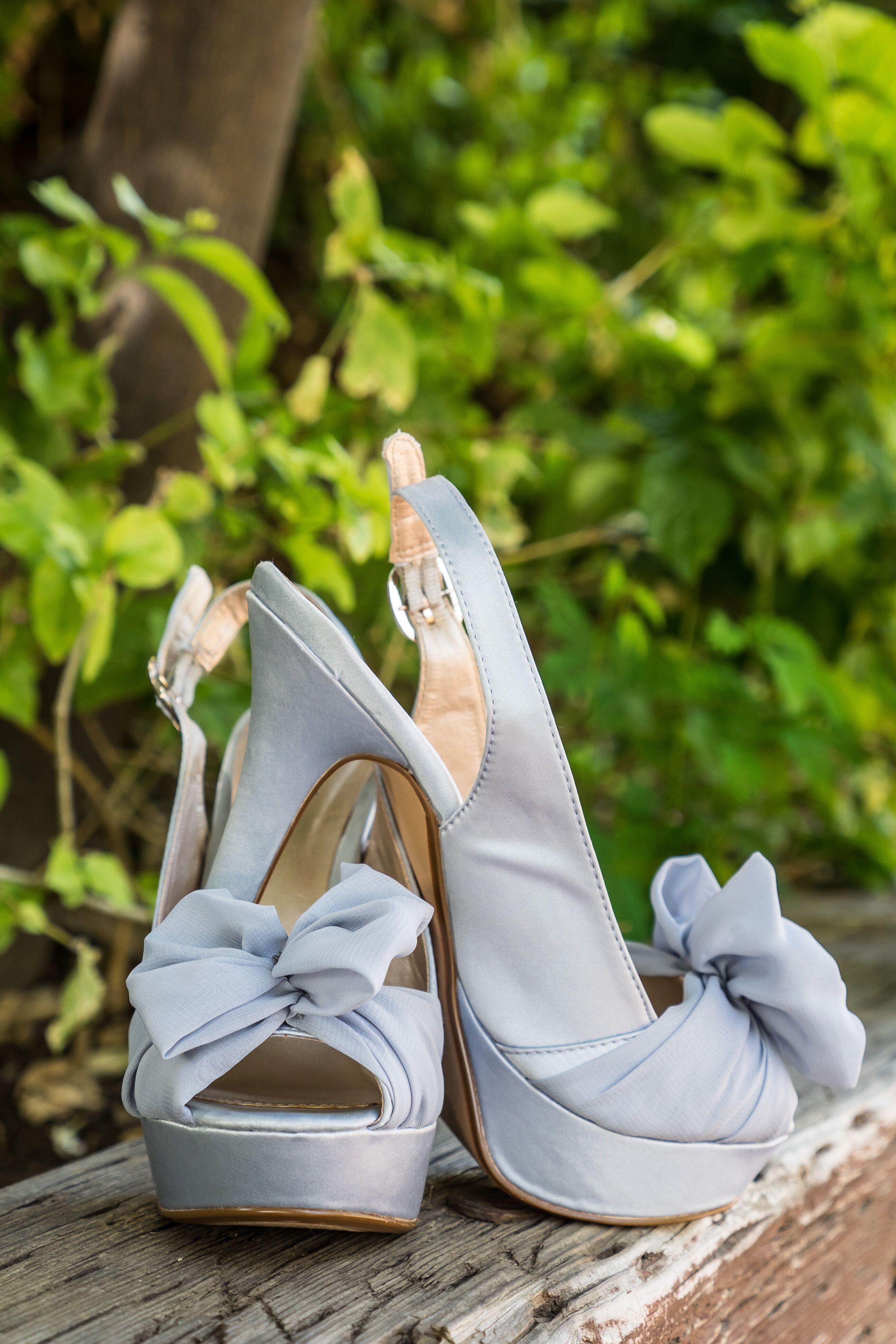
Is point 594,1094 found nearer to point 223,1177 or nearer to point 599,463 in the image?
point 223,1177

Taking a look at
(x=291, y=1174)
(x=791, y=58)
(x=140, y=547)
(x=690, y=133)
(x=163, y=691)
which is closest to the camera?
(x=291, y=1174)

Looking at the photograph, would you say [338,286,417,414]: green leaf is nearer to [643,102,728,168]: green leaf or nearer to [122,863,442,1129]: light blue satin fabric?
[643,102,728,168]: green leaf

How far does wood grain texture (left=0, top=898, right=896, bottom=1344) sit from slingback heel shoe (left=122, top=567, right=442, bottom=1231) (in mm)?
25

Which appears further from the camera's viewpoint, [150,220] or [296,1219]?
[150,220]

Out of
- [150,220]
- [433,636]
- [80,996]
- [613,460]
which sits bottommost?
[80,996]

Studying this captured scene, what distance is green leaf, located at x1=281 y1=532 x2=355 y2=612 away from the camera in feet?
2.56

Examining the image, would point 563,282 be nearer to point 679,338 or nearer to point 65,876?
point 679,338

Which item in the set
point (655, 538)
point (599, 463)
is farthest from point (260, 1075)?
point (599, 463)

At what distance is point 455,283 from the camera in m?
0.95

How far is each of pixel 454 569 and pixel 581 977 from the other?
0.19 meters

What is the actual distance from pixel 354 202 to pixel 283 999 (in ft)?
2.48

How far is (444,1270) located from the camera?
1.29 feet

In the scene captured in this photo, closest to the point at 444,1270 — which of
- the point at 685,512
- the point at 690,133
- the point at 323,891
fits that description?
the point at 323,891

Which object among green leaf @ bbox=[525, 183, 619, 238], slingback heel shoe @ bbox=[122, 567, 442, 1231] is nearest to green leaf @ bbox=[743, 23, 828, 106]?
green leaf @ bbox=[525, 183, 619, 238]
